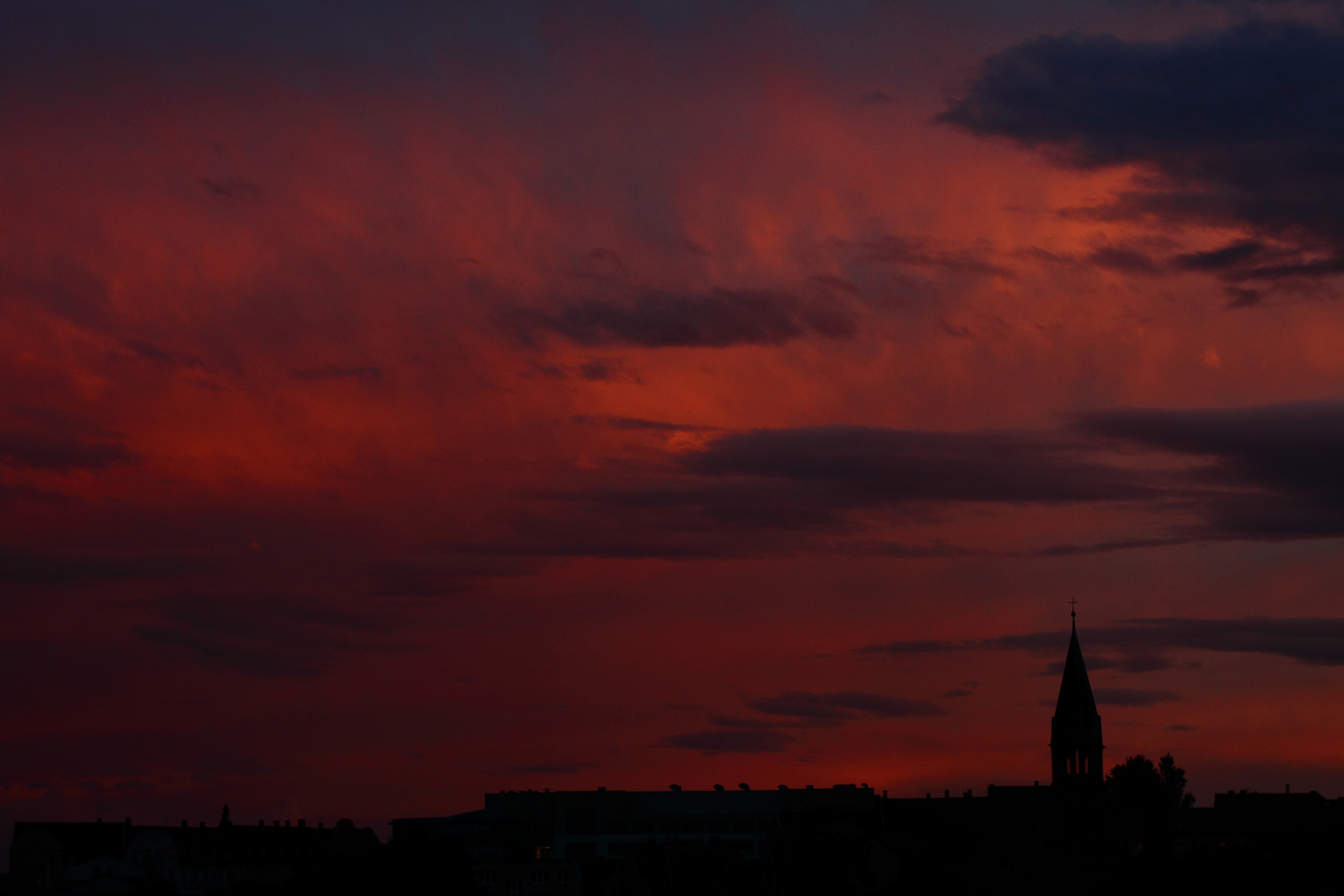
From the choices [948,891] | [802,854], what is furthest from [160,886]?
[948,891]

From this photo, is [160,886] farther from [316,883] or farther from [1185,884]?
[1185,884]

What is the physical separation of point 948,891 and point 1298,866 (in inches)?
1202

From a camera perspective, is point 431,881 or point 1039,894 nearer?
point 431,881

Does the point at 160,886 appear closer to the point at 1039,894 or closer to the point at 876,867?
the point at 876,867

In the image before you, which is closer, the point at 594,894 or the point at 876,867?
the point at 876,867

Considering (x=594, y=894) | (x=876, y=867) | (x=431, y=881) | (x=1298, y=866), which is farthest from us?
(x=594, y=894)

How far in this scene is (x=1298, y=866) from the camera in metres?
132

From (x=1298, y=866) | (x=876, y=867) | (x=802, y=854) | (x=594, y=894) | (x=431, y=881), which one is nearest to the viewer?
(x=1298, y=866)

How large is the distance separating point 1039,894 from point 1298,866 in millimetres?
59896

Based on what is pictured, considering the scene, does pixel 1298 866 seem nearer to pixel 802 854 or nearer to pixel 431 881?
pixel 802 854

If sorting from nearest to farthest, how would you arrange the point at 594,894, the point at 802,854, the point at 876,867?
the point at 802,854
the point at 876,867
the point at 594,894

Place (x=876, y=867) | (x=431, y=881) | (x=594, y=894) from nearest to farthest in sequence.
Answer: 1. (x=431, y=881)
2. (x=876, y=867)
3. (x=594, y=894)

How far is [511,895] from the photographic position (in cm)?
19738

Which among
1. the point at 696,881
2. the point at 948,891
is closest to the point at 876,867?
the point at 696,881
